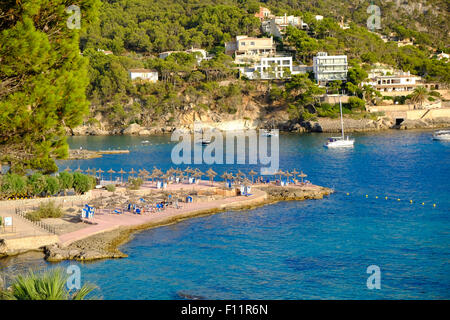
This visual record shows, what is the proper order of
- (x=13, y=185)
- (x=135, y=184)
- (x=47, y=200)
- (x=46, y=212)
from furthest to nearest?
(x=135, y=184) → (x=47, y=200) → (x=13, y=185) → (x=46, y=212)

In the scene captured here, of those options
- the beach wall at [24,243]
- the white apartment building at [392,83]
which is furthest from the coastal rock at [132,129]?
the beach wall at [24,243]

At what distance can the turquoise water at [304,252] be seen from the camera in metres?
16.3

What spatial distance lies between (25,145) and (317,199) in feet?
65.0

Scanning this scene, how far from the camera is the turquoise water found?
53.6 feet

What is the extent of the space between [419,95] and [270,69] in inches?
998

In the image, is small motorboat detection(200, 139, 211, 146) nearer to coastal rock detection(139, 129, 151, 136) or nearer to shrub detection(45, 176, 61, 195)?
coastal rock detection(139, 129, 151, 136)

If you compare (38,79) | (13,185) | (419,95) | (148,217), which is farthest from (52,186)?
(419,95)

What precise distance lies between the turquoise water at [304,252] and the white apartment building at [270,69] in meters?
53.8

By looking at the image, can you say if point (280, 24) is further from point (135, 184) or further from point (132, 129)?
point (135, 184)

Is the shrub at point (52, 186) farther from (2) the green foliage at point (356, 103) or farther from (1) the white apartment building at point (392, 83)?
(1) the white apartment building at point (392, 83)

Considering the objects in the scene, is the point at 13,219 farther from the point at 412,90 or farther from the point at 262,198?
the point at 412,90

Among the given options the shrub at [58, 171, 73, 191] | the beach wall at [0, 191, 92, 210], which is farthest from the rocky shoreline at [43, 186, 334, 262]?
the shrub at [58, 171, 73, 191]

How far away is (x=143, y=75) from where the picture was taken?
8812 cm

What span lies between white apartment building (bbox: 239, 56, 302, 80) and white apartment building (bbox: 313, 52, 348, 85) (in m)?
4.78
